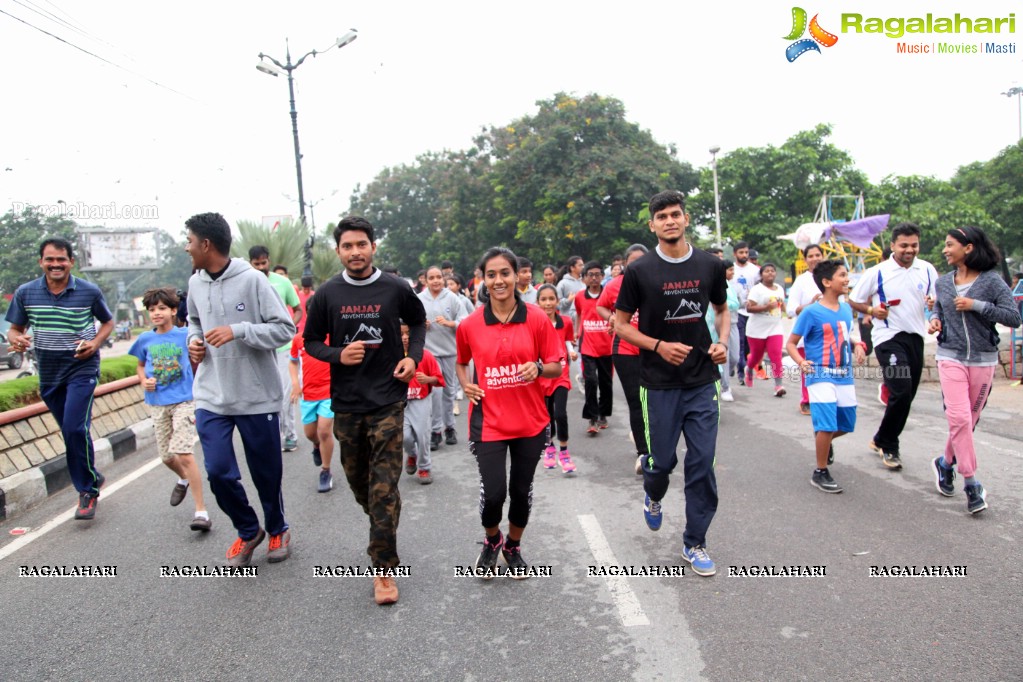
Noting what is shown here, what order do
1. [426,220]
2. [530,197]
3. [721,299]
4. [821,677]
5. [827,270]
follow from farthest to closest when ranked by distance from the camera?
[426,220]
[530,197]
[827,270]
[721,299]
[821,677]

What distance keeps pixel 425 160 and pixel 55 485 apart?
4909 cm

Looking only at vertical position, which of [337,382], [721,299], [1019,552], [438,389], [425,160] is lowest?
[1019,552]

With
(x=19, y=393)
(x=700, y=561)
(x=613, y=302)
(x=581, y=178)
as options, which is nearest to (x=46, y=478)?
(x=19, y=393)

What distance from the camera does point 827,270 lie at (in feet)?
18.4

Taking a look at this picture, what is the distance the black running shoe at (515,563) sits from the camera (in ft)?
13.4

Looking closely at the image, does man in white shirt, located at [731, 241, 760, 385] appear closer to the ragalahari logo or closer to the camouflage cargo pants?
the ragalahari logo

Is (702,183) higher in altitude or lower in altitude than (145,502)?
higher

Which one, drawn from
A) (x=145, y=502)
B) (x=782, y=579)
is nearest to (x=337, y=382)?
(x=782, y=579)

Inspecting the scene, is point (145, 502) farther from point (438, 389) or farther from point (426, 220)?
point (426, 220)

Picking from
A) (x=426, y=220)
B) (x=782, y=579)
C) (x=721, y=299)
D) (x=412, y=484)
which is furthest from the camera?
(x=426, y=220)

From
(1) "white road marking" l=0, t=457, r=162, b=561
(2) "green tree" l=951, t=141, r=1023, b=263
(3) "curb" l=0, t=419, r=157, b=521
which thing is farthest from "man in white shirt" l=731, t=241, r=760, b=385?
(2) "green tree" l=951, t=141, r=1023, b=263

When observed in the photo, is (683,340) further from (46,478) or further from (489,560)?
(46,478)

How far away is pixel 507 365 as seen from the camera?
3.92 meters

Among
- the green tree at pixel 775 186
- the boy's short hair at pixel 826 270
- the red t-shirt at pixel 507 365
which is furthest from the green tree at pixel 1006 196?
the red t-shirt at pixel 507 365
